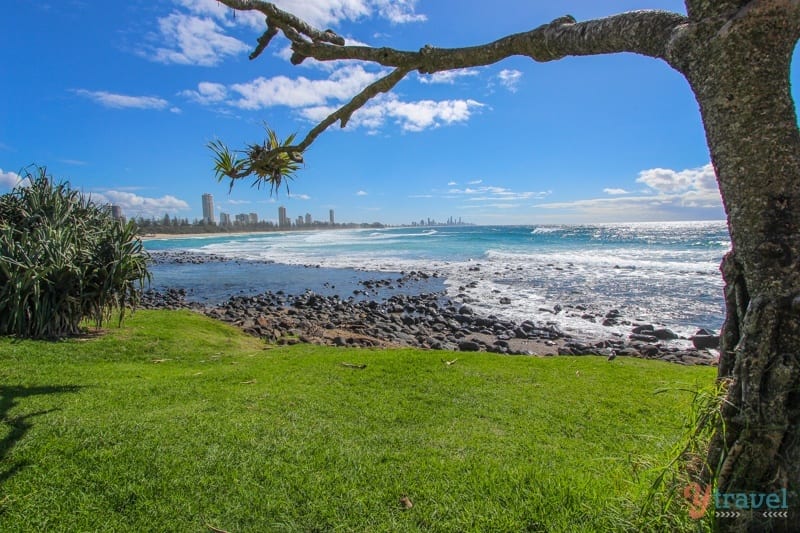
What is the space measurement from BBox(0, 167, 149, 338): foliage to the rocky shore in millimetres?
3473

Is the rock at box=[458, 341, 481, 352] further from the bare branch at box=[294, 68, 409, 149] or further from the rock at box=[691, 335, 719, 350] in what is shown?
the bare branch at box=[294, 68, 409, 149]

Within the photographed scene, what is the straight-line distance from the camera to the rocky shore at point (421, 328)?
951 cm

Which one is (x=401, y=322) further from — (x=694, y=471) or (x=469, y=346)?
(x=694, y=471)

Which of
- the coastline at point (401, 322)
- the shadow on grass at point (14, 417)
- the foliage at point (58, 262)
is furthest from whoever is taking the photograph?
the coastline at point (401, 322)

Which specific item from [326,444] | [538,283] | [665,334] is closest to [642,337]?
[665,334]

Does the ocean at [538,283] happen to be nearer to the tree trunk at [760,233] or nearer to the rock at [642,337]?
the rock at [642,337]

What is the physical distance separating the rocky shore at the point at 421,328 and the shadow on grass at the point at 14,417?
489 centimetres

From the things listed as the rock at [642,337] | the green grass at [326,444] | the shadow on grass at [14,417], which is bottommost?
the rock at [642,337]

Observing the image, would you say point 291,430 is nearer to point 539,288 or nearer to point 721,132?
point 721,132

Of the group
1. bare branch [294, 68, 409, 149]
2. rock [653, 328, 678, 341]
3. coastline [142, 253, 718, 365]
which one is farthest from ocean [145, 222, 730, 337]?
bare branch [294, 68, 409, 149]

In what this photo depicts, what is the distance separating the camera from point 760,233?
166 cm

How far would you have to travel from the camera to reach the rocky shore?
951 centimetres

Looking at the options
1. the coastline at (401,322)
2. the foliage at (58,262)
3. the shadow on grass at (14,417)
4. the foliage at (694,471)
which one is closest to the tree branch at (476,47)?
the foliage at (694,471)

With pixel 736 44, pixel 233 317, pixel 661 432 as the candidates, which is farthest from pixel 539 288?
pixel 736 44
